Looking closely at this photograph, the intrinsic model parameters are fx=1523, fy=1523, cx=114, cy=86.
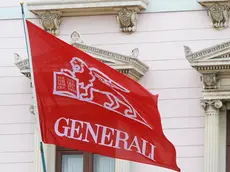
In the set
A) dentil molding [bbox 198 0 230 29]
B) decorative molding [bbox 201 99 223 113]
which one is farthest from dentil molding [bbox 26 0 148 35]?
decorative molding [bbox 201 99 223 113]

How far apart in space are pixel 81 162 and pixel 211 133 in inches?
101

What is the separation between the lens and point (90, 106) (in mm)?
22859

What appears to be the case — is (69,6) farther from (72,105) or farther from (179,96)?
(72,105)

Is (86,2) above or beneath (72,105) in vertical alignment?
above

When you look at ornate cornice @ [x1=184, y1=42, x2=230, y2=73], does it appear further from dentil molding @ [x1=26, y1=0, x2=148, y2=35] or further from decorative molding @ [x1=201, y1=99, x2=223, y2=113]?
dentil molding @ [x1=26, y1=0, x2=148, y2=35]

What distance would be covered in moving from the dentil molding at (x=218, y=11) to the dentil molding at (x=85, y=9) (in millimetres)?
1251

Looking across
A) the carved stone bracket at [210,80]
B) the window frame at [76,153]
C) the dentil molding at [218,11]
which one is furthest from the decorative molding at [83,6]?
the window frame at [76,153]

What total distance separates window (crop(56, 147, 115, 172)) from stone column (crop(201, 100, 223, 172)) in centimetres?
188

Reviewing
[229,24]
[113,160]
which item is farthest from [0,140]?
[229,24]

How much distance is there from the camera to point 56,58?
22.7m

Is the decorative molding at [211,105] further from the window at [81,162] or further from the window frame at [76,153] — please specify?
the window frame at [76,153]

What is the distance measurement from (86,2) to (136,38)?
116 cm

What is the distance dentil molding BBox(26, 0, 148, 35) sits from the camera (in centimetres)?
2852

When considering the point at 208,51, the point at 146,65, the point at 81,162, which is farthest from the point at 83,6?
the point at 81,162
